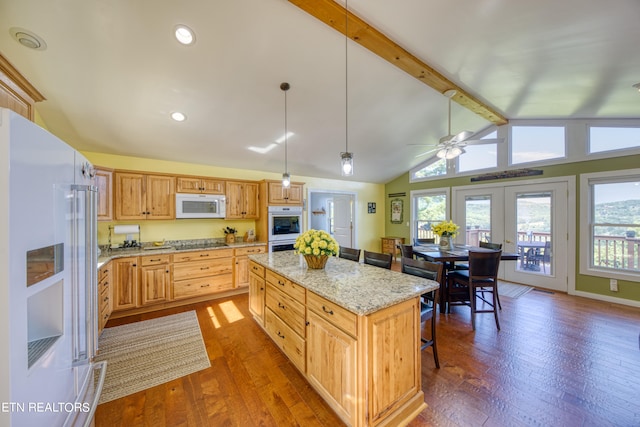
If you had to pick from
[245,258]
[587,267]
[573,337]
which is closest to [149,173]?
[245,258]

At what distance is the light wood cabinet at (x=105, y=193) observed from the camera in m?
3.19

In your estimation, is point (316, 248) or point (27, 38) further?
point (316, 248)

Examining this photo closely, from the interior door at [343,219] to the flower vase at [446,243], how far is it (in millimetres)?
2894

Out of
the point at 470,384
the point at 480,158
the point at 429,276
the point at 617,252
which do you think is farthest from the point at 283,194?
the point at 617,252

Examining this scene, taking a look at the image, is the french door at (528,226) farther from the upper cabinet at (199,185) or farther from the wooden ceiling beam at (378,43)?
the upper cabinet at (199,185)

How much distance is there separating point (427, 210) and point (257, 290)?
514 cm

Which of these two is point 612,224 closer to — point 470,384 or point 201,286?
point 470,384

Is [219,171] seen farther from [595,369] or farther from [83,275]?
[595,369]

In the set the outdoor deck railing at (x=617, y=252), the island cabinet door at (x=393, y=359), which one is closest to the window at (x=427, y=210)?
the outdoor deck railing at (x=617, y=252)

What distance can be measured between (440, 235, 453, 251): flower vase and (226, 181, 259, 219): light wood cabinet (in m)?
3.44

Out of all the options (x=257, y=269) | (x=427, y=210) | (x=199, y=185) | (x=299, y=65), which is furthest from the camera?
(x=427, y=210)

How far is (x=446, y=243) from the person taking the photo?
12.8ft

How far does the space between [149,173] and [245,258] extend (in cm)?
204

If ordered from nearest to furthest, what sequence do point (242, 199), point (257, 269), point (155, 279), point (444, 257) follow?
point (257, 269) → point (444, 257) → point (155, 279) → point (242, 199)
